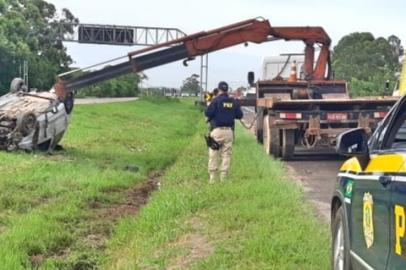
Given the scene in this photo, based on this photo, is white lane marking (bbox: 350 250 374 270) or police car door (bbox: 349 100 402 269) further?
white lane marking (bbox: 350 250 374 270)

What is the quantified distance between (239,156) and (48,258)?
9.17 meters

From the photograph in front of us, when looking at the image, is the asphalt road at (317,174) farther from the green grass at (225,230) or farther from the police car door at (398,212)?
the police car door at (398,212)

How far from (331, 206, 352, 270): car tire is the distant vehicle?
429 inches

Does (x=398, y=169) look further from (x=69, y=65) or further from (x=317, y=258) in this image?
(x=69, y=65)

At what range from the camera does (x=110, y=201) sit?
11680 mm

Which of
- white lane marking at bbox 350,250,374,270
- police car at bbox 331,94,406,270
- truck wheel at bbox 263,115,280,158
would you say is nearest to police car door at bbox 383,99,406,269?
police car at bbox 331,94,406,270

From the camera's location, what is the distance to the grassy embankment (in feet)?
24.2

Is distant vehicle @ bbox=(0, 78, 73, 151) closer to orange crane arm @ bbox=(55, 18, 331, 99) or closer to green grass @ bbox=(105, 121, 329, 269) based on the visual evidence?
orange crane arm @ bbox=(55, 18, 331, 99)

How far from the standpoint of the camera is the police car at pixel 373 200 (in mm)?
4105

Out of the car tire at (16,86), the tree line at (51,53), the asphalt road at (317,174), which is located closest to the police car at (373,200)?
the asphalt road at (317,174)

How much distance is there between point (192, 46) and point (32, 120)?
4.20m

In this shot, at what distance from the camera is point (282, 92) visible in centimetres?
1934

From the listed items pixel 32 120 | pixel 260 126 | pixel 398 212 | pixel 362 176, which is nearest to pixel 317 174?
pixel 260 126

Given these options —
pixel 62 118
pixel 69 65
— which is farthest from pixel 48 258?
pixel 69 65
